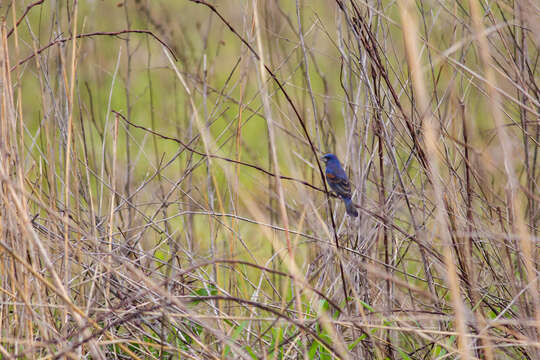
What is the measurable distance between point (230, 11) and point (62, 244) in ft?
15.2

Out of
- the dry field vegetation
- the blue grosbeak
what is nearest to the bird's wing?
the blue grosbeak

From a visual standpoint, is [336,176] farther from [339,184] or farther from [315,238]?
[315,238]

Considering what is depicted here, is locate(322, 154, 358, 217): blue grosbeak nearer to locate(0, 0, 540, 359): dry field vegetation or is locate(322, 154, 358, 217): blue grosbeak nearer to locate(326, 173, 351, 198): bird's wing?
locate(326, 173, 351, 198): bird's wing

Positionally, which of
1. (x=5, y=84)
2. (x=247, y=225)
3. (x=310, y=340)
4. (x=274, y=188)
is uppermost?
(x=5, y=84)

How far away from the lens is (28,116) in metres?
5.85

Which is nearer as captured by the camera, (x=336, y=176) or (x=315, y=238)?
(x=315, y=238)

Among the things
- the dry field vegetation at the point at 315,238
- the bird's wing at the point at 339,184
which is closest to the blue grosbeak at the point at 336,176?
the bird's wing at the point at 339,184

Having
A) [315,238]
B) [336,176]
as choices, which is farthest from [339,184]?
[315,238]

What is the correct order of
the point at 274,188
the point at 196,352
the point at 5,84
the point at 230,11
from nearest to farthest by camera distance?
the point at 5,84 → the point at 196,352 → the point at 274,188 → the point at 230,11

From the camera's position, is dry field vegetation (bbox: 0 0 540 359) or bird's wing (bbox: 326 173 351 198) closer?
dry field vegetation (bbox: 0 0 540 359)

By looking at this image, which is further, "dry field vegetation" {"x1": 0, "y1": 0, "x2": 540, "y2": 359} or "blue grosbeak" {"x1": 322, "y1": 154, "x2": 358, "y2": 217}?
"blue grosbeak" {"x1": 322, "y1": 154, "x2": 358, "y2": 217}

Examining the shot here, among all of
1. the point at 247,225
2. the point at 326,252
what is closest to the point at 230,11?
the point at 247,225

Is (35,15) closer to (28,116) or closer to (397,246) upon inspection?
(28,116)

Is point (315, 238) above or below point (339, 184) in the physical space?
above
